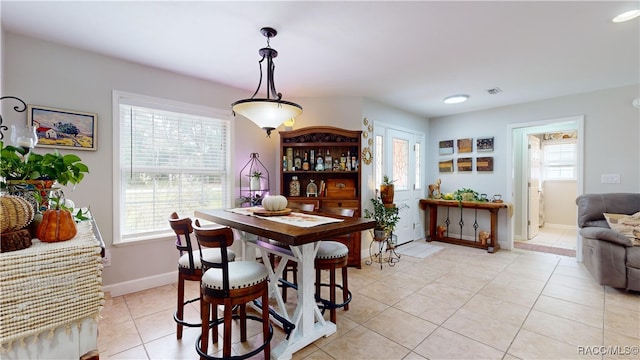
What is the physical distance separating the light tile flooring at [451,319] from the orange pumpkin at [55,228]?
5.00 feet

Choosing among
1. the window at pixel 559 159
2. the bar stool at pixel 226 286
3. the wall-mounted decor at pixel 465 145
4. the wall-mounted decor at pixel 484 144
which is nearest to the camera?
the bar stool at pixel 226 286

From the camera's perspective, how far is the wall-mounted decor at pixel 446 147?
5.33 metres

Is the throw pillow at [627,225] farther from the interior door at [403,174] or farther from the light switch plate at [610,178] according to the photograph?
the interior door at [403,174]

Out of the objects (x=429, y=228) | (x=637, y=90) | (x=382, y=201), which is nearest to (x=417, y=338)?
(x=382, y=201)

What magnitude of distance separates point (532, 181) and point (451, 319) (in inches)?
176

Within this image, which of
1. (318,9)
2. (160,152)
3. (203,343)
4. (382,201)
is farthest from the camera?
(382,201)

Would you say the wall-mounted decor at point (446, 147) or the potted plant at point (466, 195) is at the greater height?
the wall-mounted decor at point (446, 147)

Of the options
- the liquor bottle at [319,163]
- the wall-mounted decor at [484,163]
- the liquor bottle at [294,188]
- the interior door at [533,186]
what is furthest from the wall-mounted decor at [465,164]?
the liquor bottle at [294,188]

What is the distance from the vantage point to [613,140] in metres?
3.75

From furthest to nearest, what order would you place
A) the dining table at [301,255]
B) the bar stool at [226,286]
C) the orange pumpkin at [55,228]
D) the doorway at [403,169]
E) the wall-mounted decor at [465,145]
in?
1. the wall-mounted decor at [465,145]
2. the doorway at [403,169]
3. the dining table at [301,255]
4. the bar stool at [226,286]
5. the orange pumpkin at [55,228]

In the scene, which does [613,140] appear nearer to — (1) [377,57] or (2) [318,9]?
(1) [377,57]

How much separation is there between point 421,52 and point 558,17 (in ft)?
3.31

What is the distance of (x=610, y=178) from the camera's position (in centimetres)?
377

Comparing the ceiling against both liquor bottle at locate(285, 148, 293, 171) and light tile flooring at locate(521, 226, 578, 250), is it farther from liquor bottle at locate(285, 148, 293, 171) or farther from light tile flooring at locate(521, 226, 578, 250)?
light tile flooring at locate(521, 226, 578, 250)
